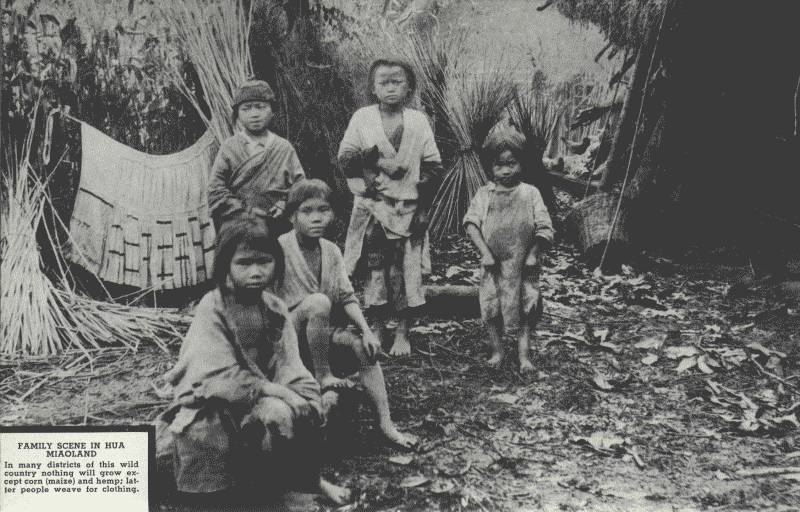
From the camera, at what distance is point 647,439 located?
2.98 m

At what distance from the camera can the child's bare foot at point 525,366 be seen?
139 inches

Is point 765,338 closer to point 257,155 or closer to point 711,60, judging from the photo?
point 711,60

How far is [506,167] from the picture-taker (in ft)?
11.1

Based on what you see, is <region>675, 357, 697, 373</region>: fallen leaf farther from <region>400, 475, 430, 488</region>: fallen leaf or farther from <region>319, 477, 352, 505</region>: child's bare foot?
<region>319, 477, 352, 505</region>: child's bare foot

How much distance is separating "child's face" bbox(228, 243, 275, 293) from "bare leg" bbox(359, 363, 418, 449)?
0.68 meters

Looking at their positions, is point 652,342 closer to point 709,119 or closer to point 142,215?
point 709,119

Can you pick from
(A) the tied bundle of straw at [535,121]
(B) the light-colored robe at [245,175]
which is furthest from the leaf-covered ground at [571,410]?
(A) the tied bundle of straw at [535,121]

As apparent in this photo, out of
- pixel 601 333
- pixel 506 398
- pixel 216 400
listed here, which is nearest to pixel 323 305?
pixel 216 400

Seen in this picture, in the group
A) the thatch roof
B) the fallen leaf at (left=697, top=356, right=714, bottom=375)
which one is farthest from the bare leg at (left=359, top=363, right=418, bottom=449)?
the thatch roof

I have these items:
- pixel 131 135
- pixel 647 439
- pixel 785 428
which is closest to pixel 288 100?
pixel 131 135

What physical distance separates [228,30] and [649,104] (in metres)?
2.50

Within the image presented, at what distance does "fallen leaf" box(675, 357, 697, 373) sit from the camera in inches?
140

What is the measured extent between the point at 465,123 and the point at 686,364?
1.77 m
